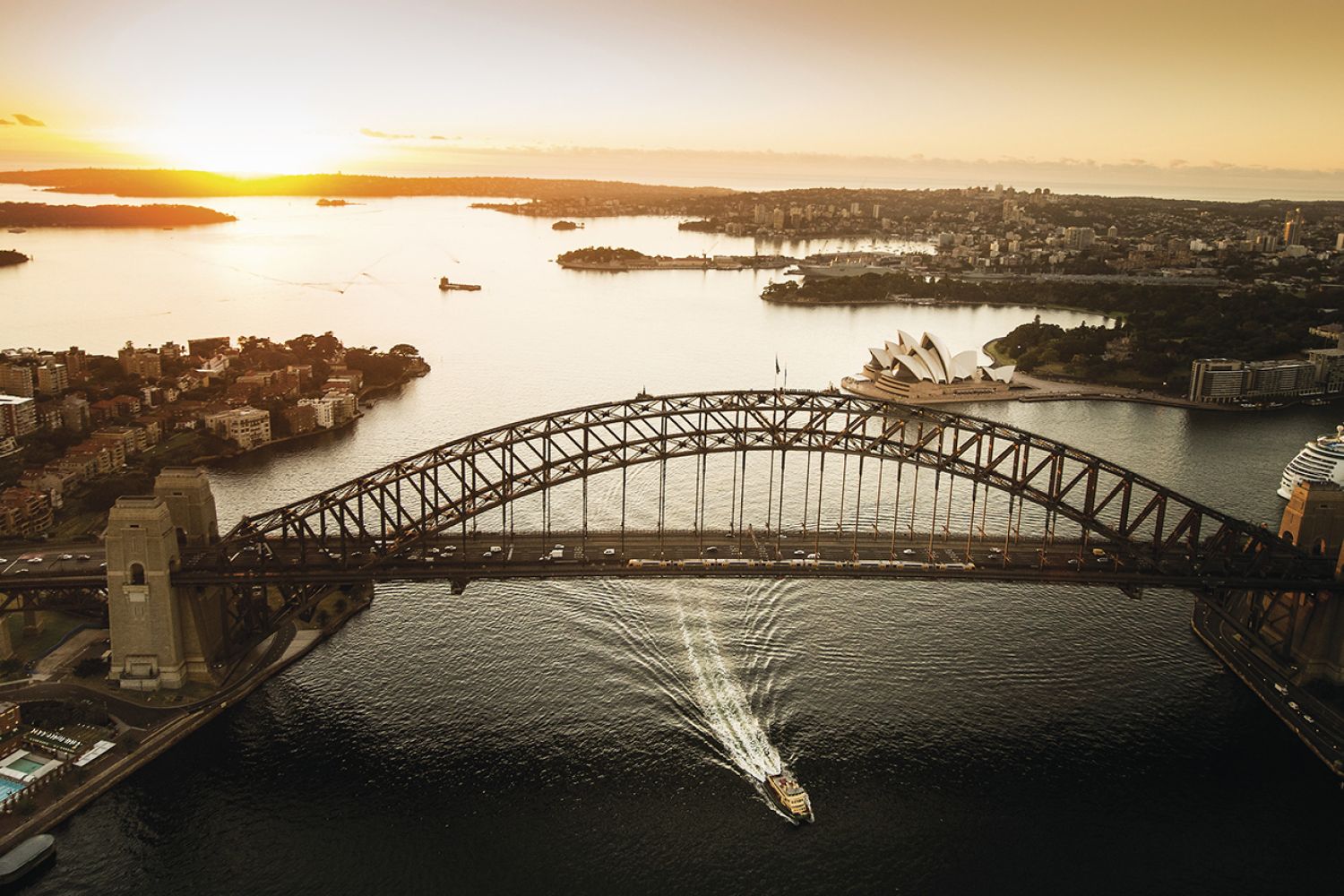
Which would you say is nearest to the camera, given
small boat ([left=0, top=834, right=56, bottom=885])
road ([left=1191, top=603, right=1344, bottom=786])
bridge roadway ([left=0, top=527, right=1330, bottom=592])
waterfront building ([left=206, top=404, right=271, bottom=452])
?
small boat ([left=0, top=834, right=56, bottom=885])

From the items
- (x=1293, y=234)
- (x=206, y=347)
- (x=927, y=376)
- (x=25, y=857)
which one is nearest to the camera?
(x=25, y=857)

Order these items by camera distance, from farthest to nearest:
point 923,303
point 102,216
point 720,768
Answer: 1. point 102,216
2. point 923,303
3. point 720,768

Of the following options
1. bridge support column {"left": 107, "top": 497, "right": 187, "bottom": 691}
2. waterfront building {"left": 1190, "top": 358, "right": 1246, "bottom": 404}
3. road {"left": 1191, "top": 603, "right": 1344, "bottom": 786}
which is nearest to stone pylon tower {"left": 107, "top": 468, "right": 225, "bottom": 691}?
bridge support column {"left": 107, "top": 497, "right": 187, "bottom": 691}

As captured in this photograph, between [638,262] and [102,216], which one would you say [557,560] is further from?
[102,216]

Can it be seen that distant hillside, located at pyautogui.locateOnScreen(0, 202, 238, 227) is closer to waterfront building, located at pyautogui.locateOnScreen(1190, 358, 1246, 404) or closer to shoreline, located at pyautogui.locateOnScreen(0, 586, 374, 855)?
shoreline, located at pyautogui.locateOnScreen(0, 586, 374, 855)

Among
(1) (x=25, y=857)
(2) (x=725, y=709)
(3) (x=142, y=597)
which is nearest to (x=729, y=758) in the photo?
(2) (x=725, y=709)

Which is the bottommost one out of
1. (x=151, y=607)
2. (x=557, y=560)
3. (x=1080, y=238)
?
(x=151, y=607)
